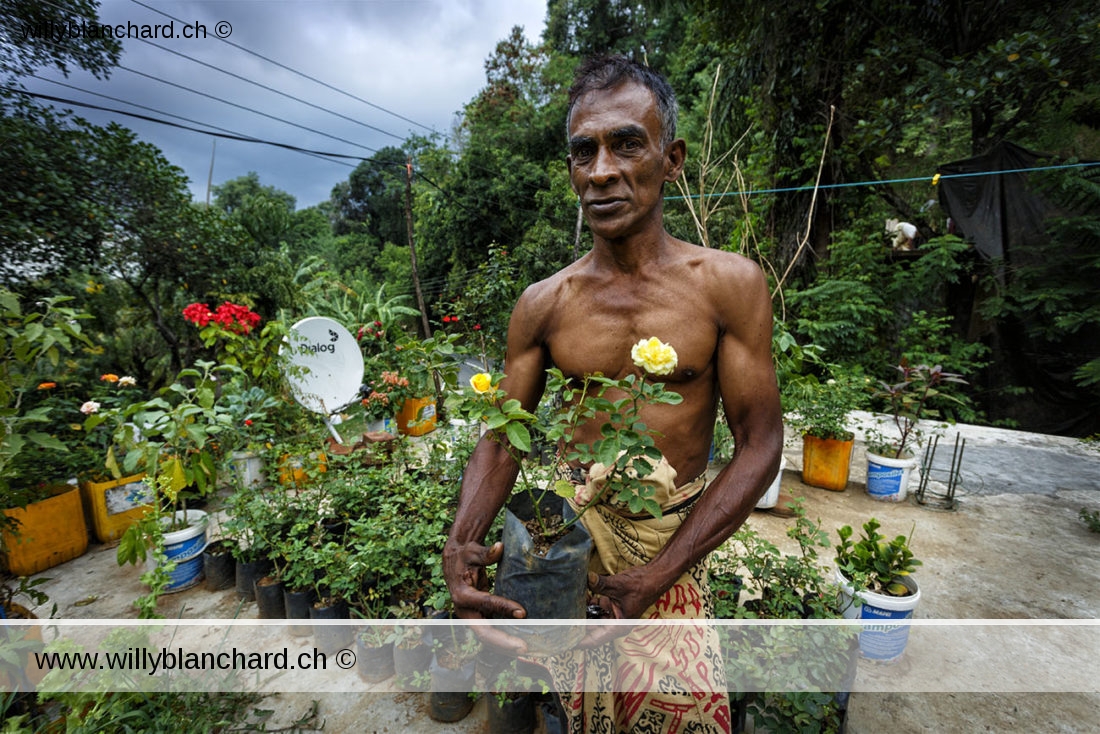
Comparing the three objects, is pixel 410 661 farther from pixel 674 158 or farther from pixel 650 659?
pixel 674 158

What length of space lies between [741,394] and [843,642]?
1326 mm

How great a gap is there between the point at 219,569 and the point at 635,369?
3243mm

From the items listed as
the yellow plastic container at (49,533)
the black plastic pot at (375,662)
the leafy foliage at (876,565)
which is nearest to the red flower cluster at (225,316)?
the yellow plastic container at (49,533)

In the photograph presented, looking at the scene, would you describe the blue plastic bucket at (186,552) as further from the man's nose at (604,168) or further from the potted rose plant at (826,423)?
the potted rose plant at (826,423)

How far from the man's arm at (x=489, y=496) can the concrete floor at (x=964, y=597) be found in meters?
1.42

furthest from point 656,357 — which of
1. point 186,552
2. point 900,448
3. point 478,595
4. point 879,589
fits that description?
point 900,448

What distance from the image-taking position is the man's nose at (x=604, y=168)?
124 centimetres

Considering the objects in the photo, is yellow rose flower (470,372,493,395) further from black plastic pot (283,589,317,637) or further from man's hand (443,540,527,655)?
black plastic pot (283,589,317,637)

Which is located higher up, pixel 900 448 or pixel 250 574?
pixel 900 448

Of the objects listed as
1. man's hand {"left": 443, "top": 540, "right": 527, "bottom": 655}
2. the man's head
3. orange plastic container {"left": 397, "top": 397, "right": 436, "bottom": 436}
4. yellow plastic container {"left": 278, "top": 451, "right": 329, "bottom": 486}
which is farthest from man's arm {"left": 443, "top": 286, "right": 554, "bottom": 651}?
orange plastic container {"left": 397, "top": 397, "right": 436, "bottom": 436}

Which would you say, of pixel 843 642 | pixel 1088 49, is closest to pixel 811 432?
pixel 843 642

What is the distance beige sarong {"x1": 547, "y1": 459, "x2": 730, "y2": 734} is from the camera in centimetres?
126

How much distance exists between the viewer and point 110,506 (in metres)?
3.69

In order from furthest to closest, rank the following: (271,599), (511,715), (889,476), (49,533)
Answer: (889,476) < (49,533) < (271,599) < (511,715)
